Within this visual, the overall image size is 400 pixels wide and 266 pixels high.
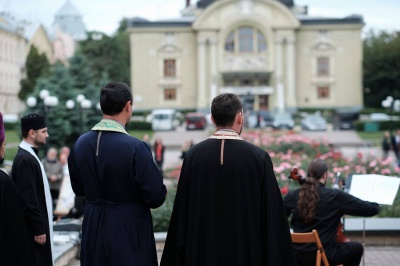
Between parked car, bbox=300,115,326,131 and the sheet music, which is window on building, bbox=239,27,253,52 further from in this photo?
the sheet music

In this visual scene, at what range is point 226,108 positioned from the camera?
4.97 m

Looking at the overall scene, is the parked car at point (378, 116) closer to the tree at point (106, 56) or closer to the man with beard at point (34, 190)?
the tree at point (106, 56)

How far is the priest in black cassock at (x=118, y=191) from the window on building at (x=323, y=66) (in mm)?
58704

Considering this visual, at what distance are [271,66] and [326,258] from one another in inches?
2195

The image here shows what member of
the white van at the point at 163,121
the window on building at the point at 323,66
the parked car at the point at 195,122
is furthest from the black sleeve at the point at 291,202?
the window on building at the point at 323,66

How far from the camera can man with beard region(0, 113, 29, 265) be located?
15.1 feet

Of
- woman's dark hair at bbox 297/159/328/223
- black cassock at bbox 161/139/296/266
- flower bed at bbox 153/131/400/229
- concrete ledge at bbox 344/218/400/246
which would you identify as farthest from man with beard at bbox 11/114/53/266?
concrete ledge at bbox 344/218/400/246

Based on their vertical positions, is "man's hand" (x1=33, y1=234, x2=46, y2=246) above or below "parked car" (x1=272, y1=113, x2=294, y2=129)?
above

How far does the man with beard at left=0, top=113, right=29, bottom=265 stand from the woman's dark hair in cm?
282

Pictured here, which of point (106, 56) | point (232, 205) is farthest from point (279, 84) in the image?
point (232, 205)

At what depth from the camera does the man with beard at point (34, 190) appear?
5.80m

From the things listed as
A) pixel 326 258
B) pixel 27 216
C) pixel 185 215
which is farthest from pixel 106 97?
pixel 326 258

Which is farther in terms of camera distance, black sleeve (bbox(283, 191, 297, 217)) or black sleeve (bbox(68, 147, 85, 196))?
black sleeve (bbox(283, 191, 297, 217))

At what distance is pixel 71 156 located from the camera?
534cm
